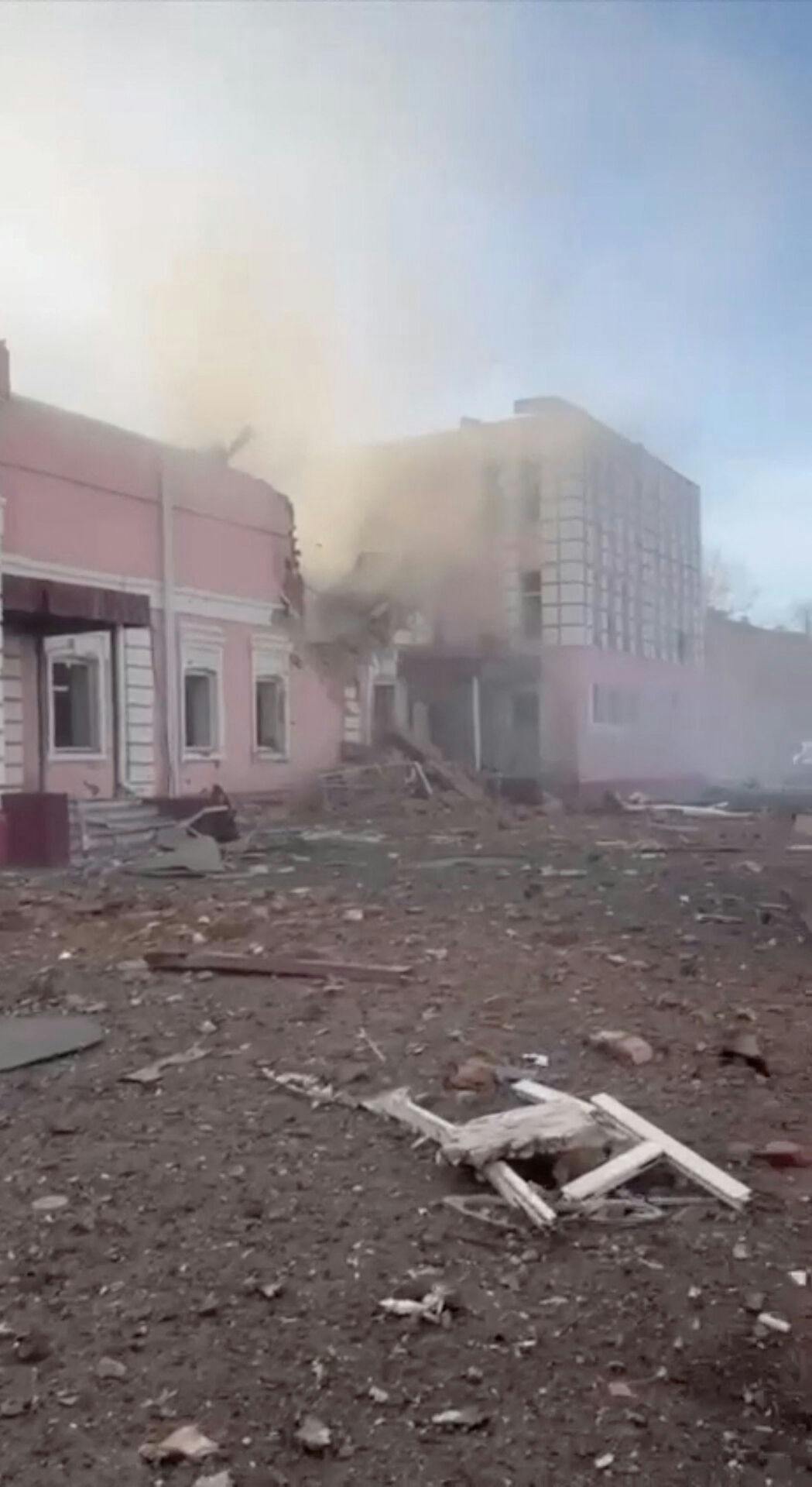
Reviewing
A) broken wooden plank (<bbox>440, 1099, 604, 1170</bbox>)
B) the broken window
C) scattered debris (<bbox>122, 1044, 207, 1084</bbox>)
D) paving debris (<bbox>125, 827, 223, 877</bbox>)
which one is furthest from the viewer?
the broken window

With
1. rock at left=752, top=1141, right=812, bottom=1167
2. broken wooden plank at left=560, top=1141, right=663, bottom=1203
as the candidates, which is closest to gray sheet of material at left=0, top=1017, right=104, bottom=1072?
broken wooden plank at left=560, top=1141, right=663, bottom=1203

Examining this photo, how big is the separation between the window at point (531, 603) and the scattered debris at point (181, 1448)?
27.5m

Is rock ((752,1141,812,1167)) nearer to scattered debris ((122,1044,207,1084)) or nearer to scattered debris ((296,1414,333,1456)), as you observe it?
scattered debris ((296,1414,333,1456))

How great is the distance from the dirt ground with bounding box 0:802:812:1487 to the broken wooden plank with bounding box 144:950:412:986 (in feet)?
0.38

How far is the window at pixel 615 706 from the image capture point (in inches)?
1196

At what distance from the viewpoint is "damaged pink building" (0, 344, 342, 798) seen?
54.6 ft

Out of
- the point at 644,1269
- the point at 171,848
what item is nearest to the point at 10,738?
the point at 171,848

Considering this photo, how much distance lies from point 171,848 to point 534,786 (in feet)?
36.6

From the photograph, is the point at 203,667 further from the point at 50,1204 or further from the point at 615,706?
the point at 50,1204

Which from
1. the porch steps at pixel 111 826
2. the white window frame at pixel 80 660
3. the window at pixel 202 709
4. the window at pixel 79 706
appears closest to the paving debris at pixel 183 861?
the porch steps at pixel 111 826

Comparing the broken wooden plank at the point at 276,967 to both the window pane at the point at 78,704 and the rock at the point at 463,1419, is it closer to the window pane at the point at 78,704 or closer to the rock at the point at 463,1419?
the rock at the point at 463,1419

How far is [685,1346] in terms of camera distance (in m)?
3.33

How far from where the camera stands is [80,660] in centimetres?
1791

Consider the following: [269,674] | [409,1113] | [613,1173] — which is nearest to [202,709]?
[269,674]
